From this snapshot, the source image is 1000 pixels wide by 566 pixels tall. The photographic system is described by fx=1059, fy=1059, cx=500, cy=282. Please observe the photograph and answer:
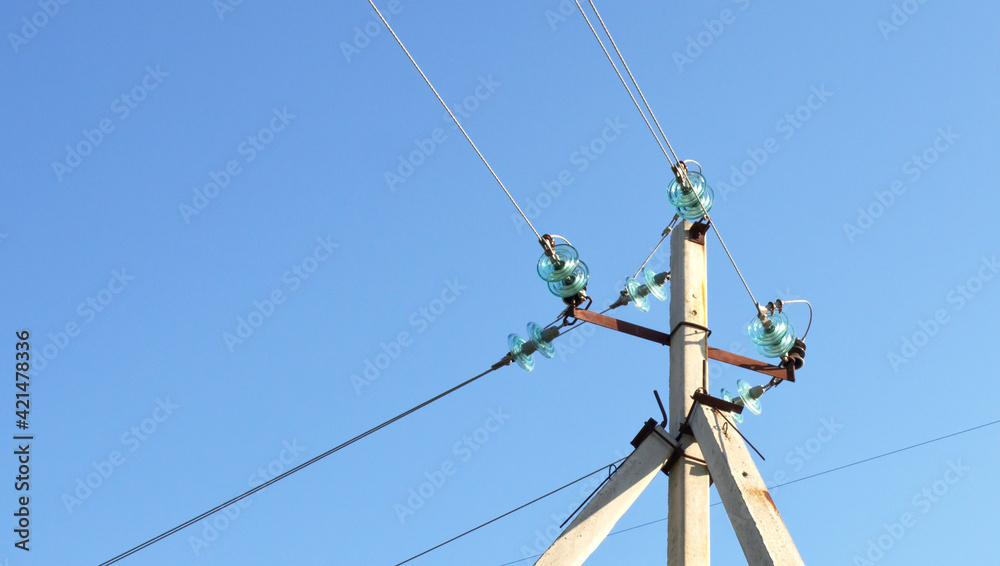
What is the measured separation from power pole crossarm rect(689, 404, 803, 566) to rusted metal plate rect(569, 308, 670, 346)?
0.64m

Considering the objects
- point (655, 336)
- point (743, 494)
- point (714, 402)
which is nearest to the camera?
point (743, 494)

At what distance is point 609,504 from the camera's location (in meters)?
5.92

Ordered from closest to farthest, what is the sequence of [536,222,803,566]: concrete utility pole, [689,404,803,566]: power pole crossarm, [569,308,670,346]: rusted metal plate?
[689,404,803,566]: power pole crossarm → [536,222,803,566]: concrete utility pole → [569,308,670,346]: rusted metal plate

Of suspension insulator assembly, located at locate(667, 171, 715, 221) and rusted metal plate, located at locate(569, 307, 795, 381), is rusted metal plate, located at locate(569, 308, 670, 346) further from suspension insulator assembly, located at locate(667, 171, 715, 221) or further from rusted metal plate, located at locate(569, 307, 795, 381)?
Result: suspension insulator assembly, located at locate(667, 171, 715, 221)

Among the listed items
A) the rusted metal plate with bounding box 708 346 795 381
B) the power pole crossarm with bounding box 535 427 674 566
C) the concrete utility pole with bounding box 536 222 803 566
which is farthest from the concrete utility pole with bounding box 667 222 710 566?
the rusted metal plate with bounding box 708 346 795 381

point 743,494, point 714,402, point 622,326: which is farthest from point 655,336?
point 743,494

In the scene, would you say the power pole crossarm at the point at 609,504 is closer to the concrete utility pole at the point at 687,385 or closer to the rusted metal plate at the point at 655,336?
the concrete utility pole at the point at 687,385

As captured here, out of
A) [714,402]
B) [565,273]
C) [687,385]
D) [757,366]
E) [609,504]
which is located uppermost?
[565,273]

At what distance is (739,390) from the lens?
6.75 meters

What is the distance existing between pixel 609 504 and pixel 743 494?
789 mm

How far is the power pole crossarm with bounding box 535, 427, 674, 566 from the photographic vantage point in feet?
18.7

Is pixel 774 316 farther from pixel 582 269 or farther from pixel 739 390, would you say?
pixel 582 269

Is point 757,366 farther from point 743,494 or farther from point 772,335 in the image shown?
point 743,494

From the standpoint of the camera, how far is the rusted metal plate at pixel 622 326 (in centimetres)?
659
